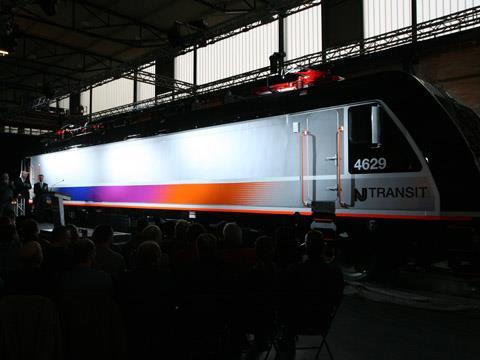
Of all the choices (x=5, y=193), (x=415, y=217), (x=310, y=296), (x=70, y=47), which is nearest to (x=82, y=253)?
(x=310, y=296)

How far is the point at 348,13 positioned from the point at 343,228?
9.04 m

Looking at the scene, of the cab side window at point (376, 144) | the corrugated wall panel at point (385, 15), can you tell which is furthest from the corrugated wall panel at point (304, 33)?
the cab side window at point (376, 144)

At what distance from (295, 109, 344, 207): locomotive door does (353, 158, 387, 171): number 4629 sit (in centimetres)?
28

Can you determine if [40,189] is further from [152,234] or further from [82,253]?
[82,253]

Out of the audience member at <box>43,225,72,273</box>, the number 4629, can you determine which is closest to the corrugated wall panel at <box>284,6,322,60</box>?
the number 4629

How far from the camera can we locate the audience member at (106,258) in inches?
172

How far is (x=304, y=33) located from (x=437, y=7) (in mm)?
4587

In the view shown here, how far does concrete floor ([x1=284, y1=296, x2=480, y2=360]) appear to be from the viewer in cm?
416

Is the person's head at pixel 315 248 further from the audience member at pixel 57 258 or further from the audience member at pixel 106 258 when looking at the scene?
the audience member at pixel 57 258

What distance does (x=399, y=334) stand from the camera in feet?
15.3

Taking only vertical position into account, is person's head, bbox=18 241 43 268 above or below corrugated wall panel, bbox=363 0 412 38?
below

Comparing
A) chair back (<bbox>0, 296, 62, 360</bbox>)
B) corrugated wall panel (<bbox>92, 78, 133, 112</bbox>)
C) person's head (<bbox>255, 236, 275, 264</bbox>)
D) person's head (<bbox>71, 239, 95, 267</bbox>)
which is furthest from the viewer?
corrugated wall panel (<bbox>92, 78, 133, 112</bbox>)

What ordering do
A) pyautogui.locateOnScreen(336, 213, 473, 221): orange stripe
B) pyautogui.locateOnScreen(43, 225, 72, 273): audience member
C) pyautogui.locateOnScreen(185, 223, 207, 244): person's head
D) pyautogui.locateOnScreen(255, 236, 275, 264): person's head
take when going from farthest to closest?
pyautogui.locateOnScreen(336, 213, 473, 221): orange stripe → pyautogui.locateOnScreen(185, 223, 207, 244): person's head → pyautogui.locateOnScreen(255, 236, 275, 264): person's head → pyautogui.locateOnScreen(43, 225, 72, 273): audience member

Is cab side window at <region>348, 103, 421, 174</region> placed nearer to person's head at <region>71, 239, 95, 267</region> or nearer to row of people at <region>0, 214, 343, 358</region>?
row of people at <region>0, 214, 343, 358</region>
